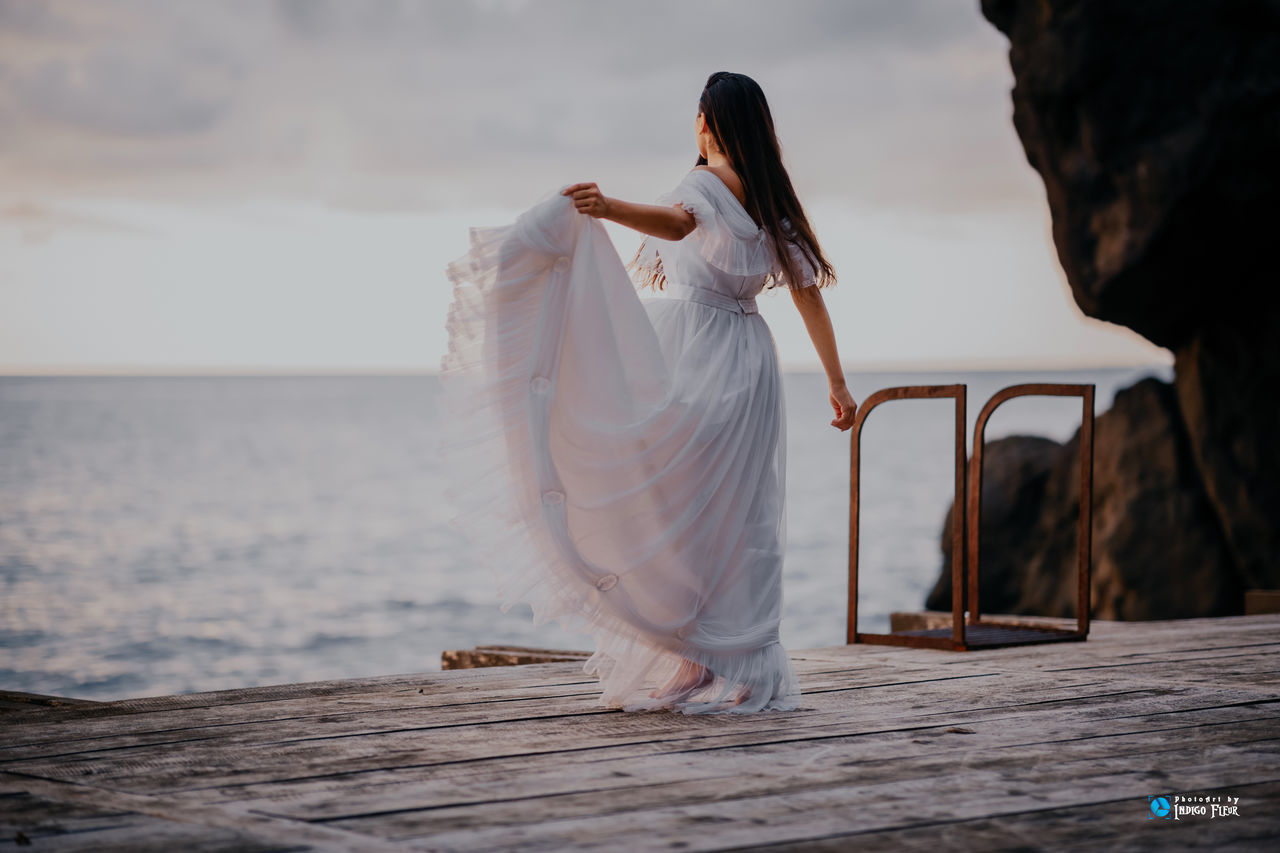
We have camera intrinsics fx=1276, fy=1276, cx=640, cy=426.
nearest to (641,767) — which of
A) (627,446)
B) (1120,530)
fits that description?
(627,446)

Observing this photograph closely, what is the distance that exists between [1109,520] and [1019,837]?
30.1 ft

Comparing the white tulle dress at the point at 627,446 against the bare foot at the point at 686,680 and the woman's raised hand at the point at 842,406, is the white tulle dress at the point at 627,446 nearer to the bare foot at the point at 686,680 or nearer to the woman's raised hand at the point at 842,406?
the bare foot at the point at 686,680

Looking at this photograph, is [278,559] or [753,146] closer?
[753,146]

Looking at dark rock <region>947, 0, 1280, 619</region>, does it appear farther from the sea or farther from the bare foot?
the bare foot

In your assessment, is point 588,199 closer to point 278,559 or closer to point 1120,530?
point 1120,530

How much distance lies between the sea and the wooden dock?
881 mm

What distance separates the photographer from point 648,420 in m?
3.73

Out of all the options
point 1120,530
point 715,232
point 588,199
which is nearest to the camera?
point 588,199

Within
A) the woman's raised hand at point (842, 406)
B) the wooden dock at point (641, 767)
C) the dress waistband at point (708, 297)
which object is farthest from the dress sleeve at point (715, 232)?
the wooden dock at point (641, 767)

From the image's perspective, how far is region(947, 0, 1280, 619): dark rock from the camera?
31.0 feet

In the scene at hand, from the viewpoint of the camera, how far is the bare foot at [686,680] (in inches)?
153

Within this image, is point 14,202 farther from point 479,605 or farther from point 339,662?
point 339,662

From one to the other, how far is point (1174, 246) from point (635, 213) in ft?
23.9

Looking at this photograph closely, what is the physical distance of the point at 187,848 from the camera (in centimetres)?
229
